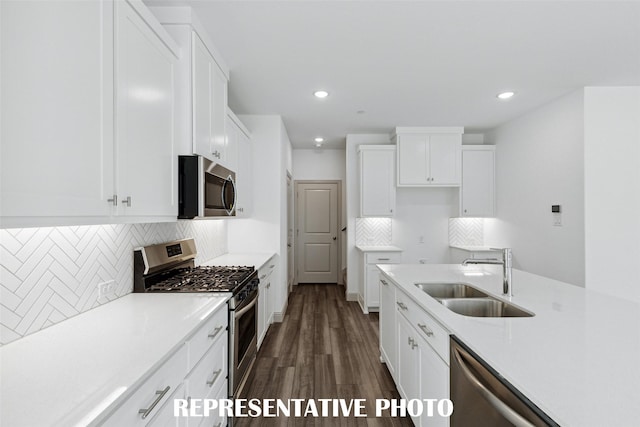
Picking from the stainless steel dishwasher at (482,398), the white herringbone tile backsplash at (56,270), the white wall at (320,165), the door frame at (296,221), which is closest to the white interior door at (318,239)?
the door frame at (296,221)

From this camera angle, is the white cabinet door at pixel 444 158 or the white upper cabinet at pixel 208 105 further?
the white cabinet door at pixel 444 158

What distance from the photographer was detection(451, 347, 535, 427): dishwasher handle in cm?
91

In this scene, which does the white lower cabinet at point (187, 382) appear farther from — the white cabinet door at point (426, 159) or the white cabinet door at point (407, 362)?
the white cabinet door at point (426, 159)

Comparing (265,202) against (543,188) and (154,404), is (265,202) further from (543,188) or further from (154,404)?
(543,188)

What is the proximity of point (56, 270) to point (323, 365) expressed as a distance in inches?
86.4

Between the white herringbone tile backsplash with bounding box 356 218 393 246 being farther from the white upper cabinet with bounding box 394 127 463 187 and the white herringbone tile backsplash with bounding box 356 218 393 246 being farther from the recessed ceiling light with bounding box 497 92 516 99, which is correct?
the recessed ceiling light with bounding box 497 92 516 99

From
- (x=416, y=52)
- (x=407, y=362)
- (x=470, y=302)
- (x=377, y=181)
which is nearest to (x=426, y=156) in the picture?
(x=377, y=181)

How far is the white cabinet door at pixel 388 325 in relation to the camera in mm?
2465

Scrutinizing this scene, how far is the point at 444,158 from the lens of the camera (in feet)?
15.5

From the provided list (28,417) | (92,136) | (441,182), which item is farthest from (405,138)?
(28,417)

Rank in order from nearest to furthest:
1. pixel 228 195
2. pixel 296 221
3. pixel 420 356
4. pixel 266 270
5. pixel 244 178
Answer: pixel 420 356
pixel 228 195
pixel 266 270
pixel 244 178
pixel 296 221

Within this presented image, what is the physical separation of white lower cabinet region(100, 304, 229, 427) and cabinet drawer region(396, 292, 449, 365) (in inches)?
43.7

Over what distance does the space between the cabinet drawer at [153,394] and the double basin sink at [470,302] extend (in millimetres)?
1416

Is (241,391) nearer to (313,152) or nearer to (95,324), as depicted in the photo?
(95,324)
